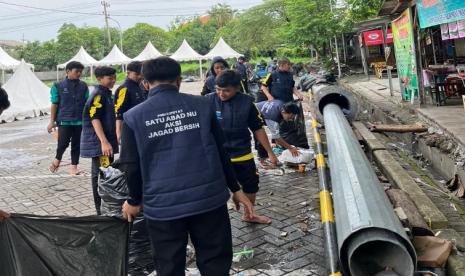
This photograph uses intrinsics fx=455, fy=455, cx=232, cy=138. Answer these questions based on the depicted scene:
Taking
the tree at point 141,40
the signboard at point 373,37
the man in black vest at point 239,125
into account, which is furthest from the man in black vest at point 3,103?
the tree at point 141,40

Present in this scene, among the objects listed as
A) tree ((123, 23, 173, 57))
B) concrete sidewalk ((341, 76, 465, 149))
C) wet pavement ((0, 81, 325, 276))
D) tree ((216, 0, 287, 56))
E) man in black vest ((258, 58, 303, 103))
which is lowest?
wet pavement ((0, 81, 325, 276))

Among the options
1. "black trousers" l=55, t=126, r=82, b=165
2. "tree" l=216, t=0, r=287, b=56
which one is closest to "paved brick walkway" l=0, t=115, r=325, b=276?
"black trousers" l=55, t=126, r=82, b=165

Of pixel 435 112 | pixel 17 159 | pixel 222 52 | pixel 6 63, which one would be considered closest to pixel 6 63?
pixel 6 63

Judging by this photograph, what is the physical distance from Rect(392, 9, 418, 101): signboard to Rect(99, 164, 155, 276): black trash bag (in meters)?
8.07

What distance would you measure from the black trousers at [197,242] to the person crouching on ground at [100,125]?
244cm

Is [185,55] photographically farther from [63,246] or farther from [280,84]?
[63,246]

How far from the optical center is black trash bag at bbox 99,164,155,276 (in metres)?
3.46

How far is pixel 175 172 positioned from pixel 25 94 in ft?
62.5

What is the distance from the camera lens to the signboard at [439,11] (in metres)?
7.27

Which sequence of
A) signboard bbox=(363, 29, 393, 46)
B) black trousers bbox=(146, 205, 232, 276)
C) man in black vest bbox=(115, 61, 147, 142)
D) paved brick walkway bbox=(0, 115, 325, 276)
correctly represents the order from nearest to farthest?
black trousers bbox=(146, 205, 232, 276)
paved brick walkway bbox=(0, 115, 325, 276)
man in black vest bbox=(115, 61, 147, 142)
signboard bbox=(363, 29, 393, 46)

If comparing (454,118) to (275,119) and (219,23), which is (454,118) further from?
(219,23)

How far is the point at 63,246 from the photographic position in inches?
115

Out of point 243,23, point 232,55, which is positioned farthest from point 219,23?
point 232,55

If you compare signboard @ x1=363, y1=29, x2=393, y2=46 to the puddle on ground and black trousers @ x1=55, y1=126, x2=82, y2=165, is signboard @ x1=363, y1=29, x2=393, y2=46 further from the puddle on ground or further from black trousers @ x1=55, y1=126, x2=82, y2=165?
black trousers @ x1=55, y1=126, x2=82, y2=165
